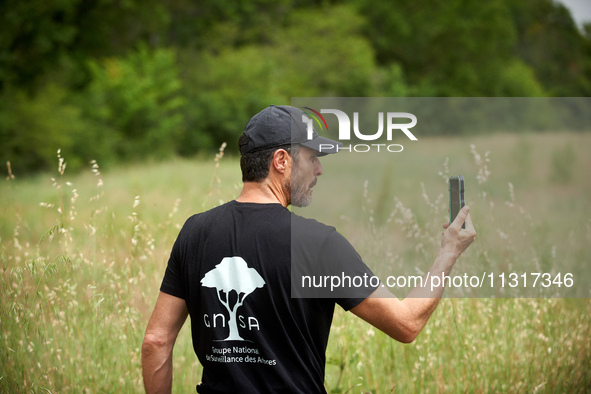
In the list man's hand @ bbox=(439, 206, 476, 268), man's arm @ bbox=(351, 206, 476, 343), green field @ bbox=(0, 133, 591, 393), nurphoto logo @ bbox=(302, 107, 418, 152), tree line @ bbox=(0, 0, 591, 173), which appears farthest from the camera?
tree line @ bbox=(0, 0, 591, 173)

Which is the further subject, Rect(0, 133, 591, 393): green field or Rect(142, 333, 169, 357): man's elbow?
Rect(0, 133, 591, 393): green field

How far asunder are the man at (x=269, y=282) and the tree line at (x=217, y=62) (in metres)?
18.9

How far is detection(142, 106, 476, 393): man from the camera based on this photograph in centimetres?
204

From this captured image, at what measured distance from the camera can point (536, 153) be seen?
3.01 metres

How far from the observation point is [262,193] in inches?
86.4

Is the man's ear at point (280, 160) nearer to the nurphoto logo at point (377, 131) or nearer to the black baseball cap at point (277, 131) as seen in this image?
the black baseball cap at point (277, 131)

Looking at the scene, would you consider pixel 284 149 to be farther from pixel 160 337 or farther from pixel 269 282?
pixel 160 337

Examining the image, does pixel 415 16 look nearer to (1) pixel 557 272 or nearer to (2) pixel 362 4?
(2) pixel 362 4

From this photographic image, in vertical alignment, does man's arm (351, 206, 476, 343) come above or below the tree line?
below

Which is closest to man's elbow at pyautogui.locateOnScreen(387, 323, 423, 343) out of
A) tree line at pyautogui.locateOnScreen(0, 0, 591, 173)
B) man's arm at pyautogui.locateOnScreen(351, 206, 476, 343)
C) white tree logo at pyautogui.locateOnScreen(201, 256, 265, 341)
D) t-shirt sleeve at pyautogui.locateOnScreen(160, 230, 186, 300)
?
man's arm at pyautogui.locateOnScreen(351, 206, 476, 343)

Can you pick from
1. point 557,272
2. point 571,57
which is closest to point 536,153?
point 557,272

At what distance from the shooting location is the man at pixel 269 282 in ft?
6.68

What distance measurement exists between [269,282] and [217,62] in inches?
1196

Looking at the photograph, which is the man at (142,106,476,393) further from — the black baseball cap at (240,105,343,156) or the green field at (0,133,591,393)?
the green field at (0,133,591,393)
